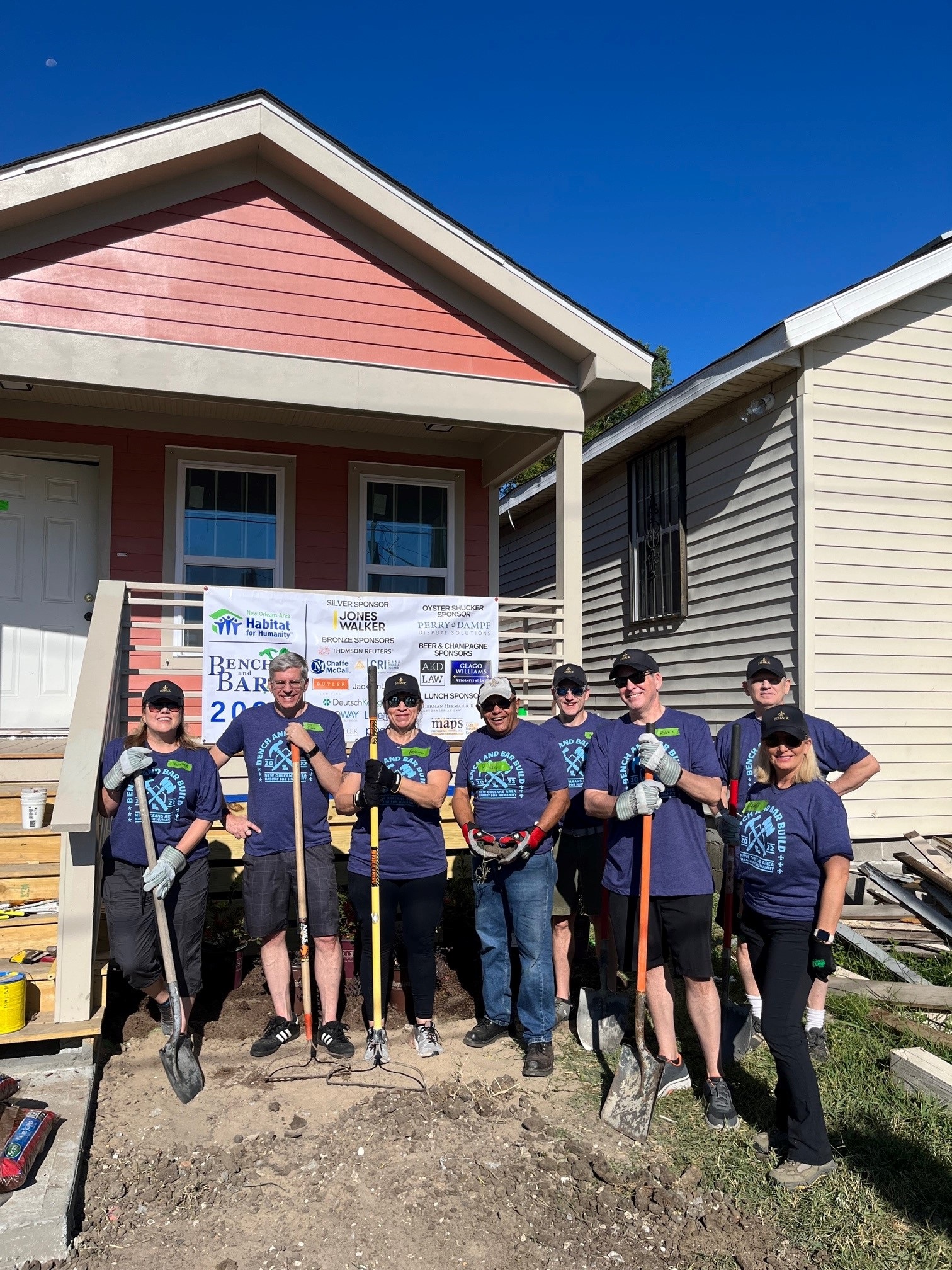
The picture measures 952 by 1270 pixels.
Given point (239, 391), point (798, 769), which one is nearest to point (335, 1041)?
point (798, 769)

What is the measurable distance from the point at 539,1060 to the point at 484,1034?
18.1 inches

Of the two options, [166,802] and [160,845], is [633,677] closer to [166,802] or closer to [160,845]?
[166,802]

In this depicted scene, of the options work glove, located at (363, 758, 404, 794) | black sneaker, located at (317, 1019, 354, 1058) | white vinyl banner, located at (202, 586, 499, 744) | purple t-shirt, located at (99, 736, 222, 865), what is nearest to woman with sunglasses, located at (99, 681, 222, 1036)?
purple t-shirt, located at (99, 736, 222, 865)

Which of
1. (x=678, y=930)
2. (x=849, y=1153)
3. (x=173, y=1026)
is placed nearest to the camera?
(x=849, y=1153)

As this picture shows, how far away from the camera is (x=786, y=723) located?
146 inches

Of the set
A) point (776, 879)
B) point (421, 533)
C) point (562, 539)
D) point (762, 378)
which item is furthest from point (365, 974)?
point (762, 378)

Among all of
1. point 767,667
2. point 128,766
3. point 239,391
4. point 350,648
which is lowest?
A: point 128,766

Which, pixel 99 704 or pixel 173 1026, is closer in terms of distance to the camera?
pixel 173 1026

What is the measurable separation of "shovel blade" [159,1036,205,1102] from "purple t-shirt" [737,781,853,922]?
2655 millimetres

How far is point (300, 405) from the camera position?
727cm

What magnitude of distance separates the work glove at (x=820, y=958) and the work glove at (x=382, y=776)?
198 centimetres

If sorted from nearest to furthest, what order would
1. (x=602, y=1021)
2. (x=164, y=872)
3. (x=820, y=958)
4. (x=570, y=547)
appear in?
(x=820, y=958) → (x=164, y=872) → (x=602, y=1021) → (x=570, y=547)

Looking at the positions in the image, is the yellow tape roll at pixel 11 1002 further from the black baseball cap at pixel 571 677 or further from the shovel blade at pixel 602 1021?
the black baseball cap at pixel 571 677

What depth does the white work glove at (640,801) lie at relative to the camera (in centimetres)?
395
